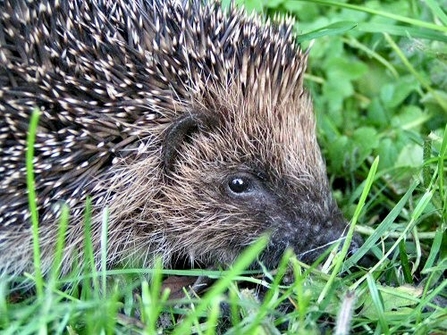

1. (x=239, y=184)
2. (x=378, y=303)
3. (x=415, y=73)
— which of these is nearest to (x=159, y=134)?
(x=239, y=184)

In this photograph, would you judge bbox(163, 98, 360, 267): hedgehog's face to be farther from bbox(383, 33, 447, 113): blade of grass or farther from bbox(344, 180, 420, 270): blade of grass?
bbox(383, 33, 447, 113): blade of grass

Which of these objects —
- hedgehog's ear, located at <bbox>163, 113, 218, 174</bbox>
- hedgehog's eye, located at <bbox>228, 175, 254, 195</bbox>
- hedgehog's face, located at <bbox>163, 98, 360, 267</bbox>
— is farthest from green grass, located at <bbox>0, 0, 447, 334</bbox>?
hedgehog's ear, located at <bbox>163, 113, 218, 174</bbox>

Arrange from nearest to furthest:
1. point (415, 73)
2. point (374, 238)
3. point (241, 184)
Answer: point (374, 238) → point (241, 184) → point (415, 73)

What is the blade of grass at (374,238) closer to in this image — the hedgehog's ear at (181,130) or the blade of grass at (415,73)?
the hedgehog's ear at (181,130)

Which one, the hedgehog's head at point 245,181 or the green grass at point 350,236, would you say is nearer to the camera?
the green grass at point 350,236

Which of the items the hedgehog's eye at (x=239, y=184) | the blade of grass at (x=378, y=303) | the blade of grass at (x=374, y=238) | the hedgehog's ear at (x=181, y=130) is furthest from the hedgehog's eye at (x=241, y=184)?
the blade of grass at (x=378, y=303)

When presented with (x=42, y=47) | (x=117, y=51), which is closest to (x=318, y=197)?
(x=117, y=51)

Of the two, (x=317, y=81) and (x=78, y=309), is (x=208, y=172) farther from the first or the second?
(x=317, y=81)

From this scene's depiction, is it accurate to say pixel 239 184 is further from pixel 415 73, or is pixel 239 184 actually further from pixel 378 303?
pixel 415 73
